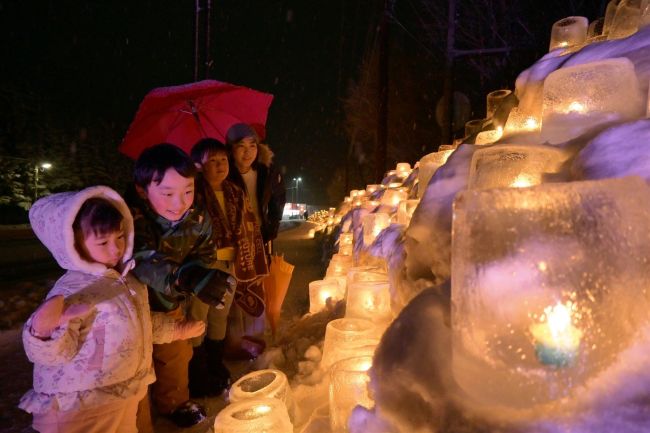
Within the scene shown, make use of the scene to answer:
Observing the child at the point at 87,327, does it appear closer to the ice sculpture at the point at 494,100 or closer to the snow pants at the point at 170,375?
the snow pants at the point at 170,375

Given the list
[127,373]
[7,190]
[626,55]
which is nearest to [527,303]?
[127,373]

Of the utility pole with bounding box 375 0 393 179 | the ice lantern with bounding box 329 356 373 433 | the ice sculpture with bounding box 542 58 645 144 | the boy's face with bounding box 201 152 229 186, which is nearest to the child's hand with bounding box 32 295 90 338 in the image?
the ice lantern with bounding box 329 356 373 433

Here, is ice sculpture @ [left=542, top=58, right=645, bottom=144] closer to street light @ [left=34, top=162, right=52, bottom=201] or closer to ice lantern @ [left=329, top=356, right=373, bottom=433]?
ice lantern @ [left=329, top=356, right=373, bottom=433]

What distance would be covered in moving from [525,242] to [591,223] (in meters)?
0.19

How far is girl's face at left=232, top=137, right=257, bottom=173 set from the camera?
366 cm

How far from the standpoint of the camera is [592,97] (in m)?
2.17

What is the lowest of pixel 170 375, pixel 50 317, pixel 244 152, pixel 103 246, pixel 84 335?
pixel 170 375

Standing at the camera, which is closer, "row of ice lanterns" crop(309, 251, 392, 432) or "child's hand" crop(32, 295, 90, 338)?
"child's hand" crop(32, 295, 90, 338)

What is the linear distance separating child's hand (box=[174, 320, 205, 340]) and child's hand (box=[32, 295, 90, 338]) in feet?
2.27

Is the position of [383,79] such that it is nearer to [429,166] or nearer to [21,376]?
[429,166]

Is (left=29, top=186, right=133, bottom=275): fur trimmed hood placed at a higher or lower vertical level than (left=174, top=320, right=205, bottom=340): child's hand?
higher

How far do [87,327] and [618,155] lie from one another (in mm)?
2255

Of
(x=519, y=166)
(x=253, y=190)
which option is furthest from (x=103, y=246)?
(x=253, y=190)

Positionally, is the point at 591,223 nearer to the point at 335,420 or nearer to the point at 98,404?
the point at 335,420
